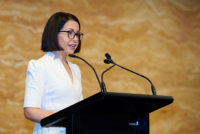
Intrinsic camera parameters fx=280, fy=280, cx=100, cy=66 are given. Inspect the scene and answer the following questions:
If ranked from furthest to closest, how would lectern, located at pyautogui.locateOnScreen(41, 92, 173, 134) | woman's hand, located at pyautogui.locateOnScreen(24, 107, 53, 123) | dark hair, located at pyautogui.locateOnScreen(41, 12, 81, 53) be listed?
dark hair, located at pyautogui.locateOnScreen(41, 12, 81, 53), woman's hand, located at pyautogui.locateOnScreen(24, 107, 53, 123), lectern, located at pyautogui.locateOnScreen(41, 92, 173, 134)

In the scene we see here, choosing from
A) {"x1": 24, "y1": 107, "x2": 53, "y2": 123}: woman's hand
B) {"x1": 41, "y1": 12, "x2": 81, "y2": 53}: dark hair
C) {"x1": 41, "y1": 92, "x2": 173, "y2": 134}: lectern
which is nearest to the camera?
{"x1": 41, "y1": 92, "x2": 173, "y2": 134}: lectern

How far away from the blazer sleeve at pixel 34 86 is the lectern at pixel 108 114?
0.29 metres

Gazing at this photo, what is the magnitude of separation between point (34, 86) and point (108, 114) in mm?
526

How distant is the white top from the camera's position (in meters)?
1.69

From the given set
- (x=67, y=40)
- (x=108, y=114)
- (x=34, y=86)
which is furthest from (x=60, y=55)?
(x=108, y=114)

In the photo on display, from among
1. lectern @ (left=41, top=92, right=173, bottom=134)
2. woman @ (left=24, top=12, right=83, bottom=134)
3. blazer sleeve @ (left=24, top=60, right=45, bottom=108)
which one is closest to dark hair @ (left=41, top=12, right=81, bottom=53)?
woman @ (left=24, top=12, right=83, bottom=134)

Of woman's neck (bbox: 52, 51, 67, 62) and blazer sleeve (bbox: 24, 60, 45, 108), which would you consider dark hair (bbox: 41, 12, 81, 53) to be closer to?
woman's neck (bbox: 52, 51, 67, 62)

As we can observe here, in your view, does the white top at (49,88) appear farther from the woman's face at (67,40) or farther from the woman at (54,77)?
the woman's face at (67,40)

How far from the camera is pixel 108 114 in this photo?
1.46 m

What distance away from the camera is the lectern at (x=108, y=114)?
1.29m

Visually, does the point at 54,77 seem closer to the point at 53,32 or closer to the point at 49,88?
the point at 49,88

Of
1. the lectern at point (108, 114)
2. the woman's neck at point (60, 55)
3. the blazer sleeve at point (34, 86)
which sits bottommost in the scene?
the lectern at point (108, 114)

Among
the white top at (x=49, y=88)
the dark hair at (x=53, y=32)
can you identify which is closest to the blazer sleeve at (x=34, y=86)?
the white top at (x=49, y=88)

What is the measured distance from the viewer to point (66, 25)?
2.01 metres
